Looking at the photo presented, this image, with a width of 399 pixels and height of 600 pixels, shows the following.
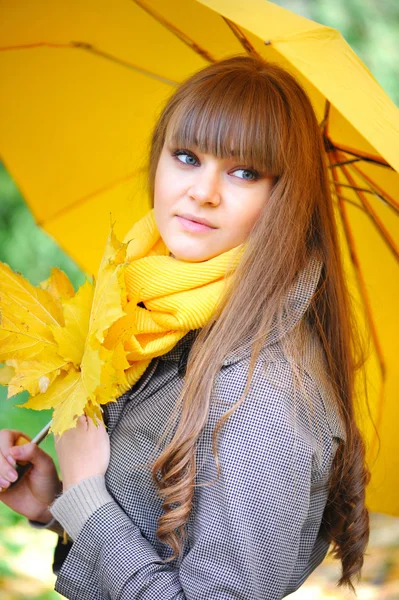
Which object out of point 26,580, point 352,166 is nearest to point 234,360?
point 352,166

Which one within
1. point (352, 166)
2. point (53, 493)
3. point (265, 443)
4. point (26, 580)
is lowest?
point (26, 580)

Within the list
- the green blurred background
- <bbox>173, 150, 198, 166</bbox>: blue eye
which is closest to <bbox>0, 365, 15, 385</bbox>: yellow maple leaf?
<bbox>173, 150, 198, 166</bbox>: blue eye

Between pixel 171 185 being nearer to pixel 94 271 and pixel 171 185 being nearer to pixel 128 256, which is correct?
pixel 128 256

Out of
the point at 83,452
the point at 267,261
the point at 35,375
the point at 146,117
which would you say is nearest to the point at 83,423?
the point at 83,452

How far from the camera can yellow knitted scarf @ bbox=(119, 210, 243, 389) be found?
66.1 inches

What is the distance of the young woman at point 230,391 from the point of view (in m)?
1.50

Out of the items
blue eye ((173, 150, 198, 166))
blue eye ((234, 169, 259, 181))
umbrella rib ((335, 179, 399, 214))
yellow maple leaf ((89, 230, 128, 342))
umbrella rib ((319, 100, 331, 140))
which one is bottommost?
yellow maple leaf ((89, 230, 128, 342))

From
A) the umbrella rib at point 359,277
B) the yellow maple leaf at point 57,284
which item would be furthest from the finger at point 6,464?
the umbrella rib at point 359,277

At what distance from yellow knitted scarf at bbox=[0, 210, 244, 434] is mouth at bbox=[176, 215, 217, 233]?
0.22 feet

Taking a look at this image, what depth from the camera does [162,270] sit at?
175cm

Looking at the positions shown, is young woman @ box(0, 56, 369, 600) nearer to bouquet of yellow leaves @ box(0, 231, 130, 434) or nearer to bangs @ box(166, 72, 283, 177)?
bangs @ box(166, 72, 283, 177)

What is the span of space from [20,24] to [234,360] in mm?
1129

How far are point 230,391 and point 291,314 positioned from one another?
216 millimetres

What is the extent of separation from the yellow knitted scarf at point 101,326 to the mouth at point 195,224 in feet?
0.22
